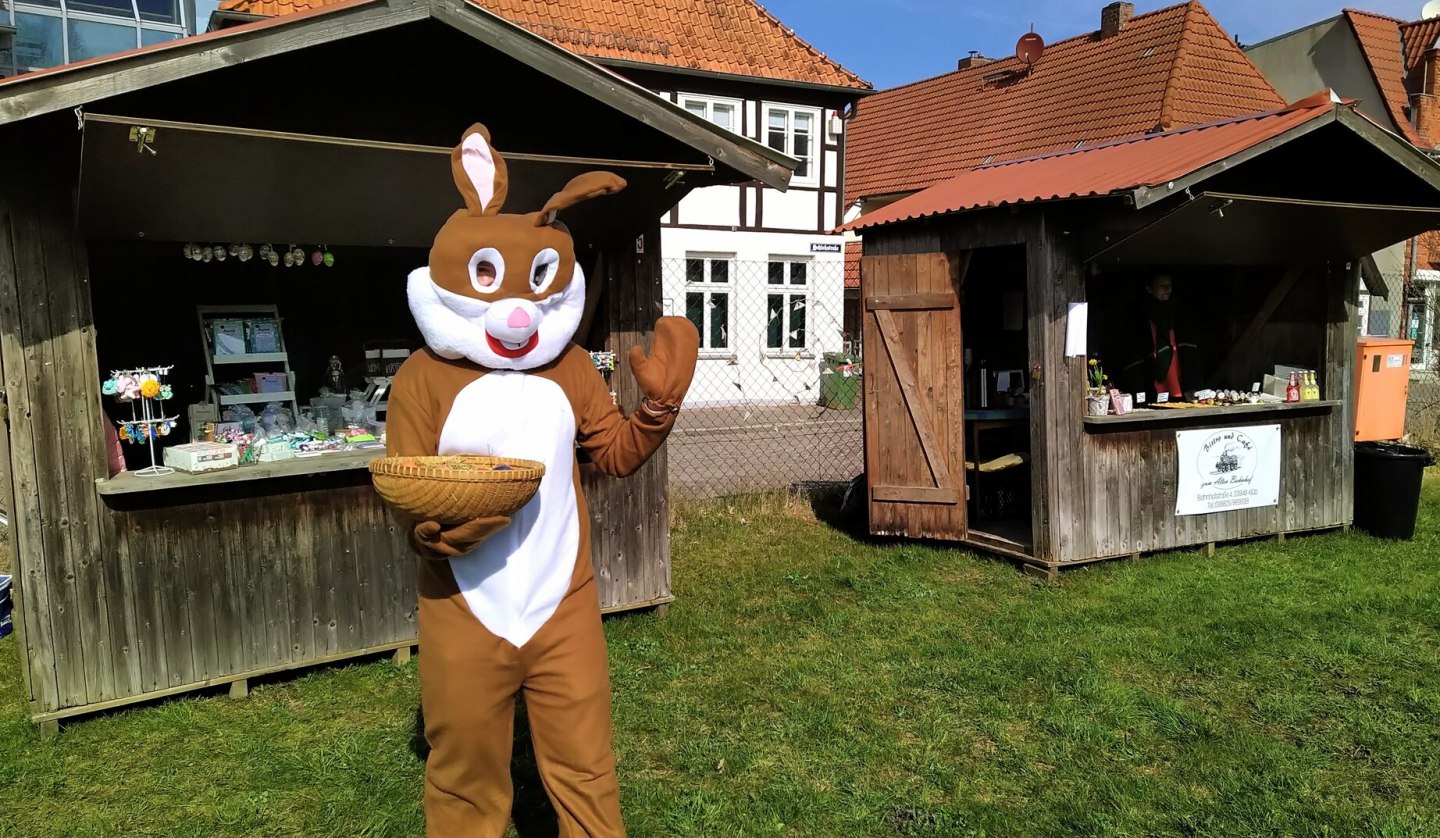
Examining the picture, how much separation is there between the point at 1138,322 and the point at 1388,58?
17048 mm

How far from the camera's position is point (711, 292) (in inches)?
629

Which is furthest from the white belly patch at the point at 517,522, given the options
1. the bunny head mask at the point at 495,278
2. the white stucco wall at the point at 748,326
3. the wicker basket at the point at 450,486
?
the white stucco wall at the point at 748,326

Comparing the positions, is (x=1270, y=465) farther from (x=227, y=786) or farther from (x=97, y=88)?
(x=97, y=88)

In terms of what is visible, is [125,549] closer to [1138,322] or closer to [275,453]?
[275,453]

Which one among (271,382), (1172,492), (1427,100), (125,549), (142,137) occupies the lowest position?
(1172,492)

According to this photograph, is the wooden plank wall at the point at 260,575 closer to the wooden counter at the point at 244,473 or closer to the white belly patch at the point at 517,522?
the wooden counter at the point at 244,473

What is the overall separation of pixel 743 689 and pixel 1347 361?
570 cm

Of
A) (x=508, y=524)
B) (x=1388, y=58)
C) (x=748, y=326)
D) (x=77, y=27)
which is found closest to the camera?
(x=508, y=524)

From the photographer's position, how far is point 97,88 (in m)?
3.66

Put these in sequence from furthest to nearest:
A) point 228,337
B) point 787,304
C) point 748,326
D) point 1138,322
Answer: point 787,304, point 748,326, point 1138,322, point 228,337

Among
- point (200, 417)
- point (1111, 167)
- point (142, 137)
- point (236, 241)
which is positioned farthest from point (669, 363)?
point (1111, 167)

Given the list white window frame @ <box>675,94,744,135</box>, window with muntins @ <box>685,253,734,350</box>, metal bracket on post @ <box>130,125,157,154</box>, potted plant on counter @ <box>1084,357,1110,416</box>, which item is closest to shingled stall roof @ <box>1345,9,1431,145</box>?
white window frame @ <box>675,94,744,135</box>

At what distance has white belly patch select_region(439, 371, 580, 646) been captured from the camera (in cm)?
282

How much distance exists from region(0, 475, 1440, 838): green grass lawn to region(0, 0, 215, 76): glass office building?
13.4m
